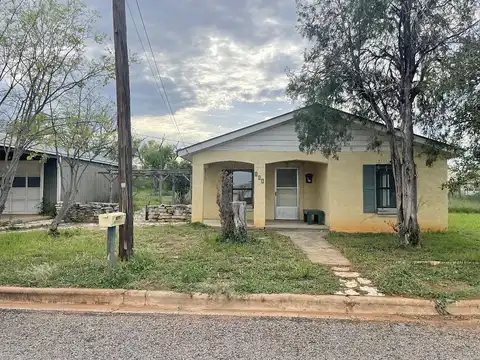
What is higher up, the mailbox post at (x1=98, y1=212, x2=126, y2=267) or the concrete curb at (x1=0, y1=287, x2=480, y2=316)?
the mailbox post at (x1=98, y1=212, x2=126, y2=267)

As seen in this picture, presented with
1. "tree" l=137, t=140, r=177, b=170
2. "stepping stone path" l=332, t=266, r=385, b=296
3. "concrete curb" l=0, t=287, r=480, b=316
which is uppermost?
"tree" l=137, t=140, r=177, b=170

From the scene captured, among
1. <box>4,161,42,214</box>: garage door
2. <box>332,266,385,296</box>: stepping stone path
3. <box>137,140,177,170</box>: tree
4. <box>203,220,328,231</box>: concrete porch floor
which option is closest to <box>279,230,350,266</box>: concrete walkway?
<box>203,220,328,231</box>: concrete porch floor

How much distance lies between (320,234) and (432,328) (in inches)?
260

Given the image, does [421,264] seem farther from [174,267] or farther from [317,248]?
Result: [174,267]

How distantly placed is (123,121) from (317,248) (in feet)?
16.5

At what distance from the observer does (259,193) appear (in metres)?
11.4

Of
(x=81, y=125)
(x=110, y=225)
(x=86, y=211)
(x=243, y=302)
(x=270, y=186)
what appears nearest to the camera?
(x=243, y=302)

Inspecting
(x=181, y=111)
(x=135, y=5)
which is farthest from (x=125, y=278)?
(x=181, y=111)

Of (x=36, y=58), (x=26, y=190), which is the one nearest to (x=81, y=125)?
(x=36, y=58)

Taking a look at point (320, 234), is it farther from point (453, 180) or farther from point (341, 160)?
point (453, 180)

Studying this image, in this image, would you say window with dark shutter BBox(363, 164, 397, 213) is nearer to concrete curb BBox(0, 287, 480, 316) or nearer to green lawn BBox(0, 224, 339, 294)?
green lawn BBox(0, 224, 339, 294)

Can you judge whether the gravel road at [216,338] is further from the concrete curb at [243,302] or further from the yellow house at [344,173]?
the yellow house at [344,173]

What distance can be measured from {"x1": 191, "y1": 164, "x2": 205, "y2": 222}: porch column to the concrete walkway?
287 cm

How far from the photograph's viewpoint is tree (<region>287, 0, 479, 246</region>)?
748 cm
